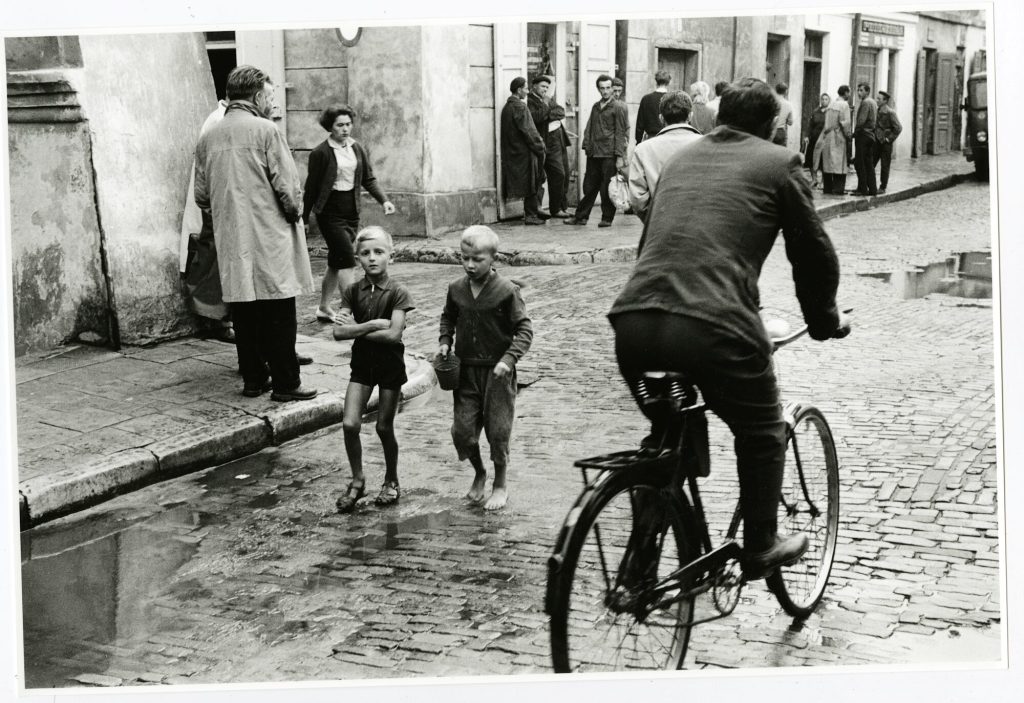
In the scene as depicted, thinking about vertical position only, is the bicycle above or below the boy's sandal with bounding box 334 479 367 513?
above

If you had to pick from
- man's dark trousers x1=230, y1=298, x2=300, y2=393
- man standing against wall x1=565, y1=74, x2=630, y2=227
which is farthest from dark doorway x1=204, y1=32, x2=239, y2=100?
man's dark trousers x1=230, y1=298, x2=300, y2=393

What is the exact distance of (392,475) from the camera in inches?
222

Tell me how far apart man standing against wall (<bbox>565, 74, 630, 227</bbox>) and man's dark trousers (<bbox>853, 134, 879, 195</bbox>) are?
529 centimetres

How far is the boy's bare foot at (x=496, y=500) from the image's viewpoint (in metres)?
5.41

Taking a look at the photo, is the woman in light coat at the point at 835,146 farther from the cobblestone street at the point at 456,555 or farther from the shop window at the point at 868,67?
the cobblestone street at the point at 456,555

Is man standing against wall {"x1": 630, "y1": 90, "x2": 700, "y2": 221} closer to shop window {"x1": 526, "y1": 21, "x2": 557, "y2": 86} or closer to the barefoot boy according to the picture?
the barefoot boy

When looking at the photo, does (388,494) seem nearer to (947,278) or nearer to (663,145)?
(663,145)

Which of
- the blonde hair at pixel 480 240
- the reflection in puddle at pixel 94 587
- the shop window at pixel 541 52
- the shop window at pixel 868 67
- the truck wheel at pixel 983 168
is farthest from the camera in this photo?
the shop window at pixel 868 67

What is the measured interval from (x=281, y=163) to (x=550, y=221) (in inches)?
322

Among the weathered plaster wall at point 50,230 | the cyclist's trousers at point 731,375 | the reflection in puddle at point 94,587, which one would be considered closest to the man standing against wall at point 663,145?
the weathered plaster wall at point 50,230

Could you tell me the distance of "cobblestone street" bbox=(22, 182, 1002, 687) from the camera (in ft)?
13.3

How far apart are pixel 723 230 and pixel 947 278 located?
7765 millimetres

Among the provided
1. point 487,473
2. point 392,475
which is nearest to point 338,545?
point 392,475

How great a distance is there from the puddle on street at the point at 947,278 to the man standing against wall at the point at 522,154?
471cm
